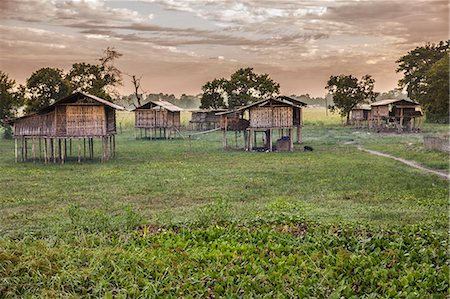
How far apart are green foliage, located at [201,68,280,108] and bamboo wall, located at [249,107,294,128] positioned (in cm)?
2859

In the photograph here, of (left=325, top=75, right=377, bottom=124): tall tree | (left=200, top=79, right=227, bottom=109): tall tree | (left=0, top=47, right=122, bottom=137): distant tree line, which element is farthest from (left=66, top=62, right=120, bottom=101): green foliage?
(left=325, top=75, right=377, bottom=124): tall tree

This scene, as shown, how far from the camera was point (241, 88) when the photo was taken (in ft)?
227

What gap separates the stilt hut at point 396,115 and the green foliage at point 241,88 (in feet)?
48.1

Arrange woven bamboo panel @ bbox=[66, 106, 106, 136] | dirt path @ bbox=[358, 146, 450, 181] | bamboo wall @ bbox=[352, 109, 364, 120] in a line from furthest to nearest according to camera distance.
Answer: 1. bamboo wall @ bbox=[352, 109, 364, 120]
2. woven bamboo panel @ bbox=[66, 106, 106, 136]
3. dirt path @ bbox=[358, 146, 450, 181]

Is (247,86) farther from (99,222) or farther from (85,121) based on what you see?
(99,222)

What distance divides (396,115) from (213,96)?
26.7 m

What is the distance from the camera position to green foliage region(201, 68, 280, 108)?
224 feet

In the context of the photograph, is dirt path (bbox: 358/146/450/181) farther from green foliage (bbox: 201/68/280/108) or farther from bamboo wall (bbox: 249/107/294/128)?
green foliage (bbox: 201/68/280/108)

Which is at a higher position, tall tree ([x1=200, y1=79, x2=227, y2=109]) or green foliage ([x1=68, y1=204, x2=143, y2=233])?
tall tree ([x1=200, y1=79, x2=227, y2=109])

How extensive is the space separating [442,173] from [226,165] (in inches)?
460

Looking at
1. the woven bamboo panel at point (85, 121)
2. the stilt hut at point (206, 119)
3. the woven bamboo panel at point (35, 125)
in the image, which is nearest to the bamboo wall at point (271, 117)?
the woven bamboo panel at point (85, 121)

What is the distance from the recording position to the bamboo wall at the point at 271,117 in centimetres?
3969

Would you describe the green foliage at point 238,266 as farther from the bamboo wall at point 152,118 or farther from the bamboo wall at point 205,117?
the bamboo wall at point 205,117

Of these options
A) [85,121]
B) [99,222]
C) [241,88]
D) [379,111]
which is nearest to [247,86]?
[241,88]
